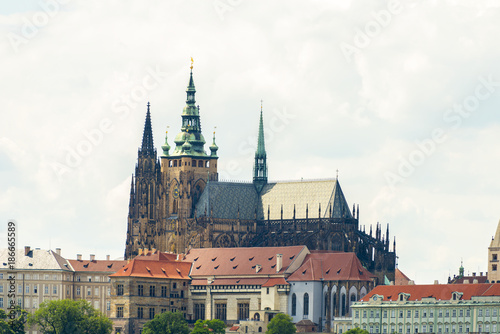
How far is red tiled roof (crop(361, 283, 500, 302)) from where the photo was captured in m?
193

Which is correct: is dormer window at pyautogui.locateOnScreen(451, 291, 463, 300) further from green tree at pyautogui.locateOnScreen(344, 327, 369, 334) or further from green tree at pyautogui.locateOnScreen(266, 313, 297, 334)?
green tree at pyautogui.locateOnScreen(266, 313, 297, 334)

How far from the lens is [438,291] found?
195m

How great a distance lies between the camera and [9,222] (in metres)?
136

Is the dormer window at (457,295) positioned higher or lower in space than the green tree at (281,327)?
higher

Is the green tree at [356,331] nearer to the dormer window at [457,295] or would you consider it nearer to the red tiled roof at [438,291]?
the red tiled roof at [438,291]

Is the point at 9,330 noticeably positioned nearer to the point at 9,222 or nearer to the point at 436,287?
the point at 436,287

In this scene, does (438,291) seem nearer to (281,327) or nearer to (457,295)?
(457,295)

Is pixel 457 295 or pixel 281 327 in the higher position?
pixel 457 295

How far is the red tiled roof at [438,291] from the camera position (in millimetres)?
192750

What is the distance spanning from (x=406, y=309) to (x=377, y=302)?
13.7 feet

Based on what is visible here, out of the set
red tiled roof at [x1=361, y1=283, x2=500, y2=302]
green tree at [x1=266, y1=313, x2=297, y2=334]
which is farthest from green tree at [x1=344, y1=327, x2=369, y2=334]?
green tree at [x1=266, y1=313, x2=297, y2=334]

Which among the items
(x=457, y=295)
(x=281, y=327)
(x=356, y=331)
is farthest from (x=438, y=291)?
(x=281, y=327)

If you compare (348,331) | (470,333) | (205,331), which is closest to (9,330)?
(205,331)

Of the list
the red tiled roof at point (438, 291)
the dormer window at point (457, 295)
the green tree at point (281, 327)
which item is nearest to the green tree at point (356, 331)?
the red tiled roof at point (438, 291)
